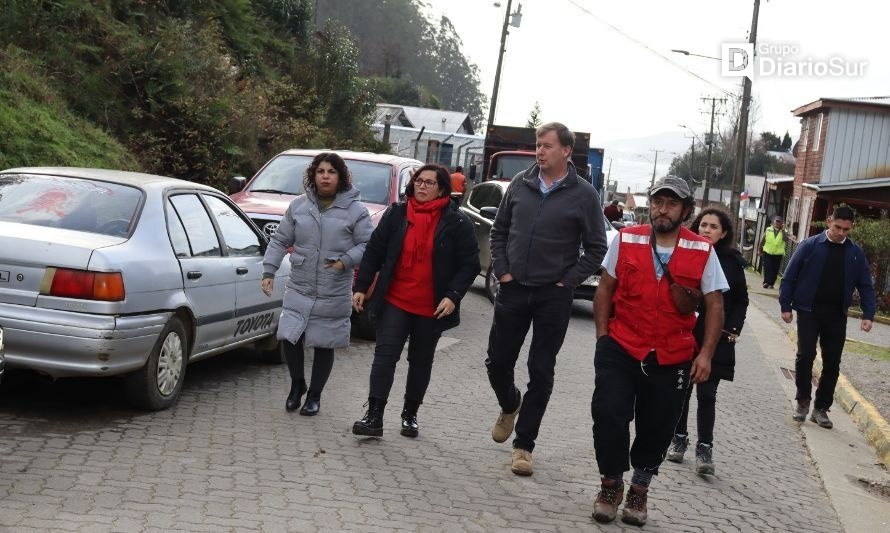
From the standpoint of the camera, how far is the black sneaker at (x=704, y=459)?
7.28 meters

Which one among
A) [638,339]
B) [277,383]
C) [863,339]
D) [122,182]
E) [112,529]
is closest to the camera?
[112,529]

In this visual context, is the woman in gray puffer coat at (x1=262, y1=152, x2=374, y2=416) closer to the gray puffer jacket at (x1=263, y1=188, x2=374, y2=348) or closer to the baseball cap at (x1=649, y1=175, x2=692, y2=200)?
the gray puffer jacket at (x1=263, y1=188, x2=374, y2=348)

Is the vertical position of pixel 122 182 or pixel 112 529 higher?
pixel 122 182

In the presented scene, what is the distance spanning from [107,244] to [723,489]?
162 inches

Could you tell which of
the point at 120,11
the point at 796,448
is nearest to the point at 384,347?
the point at 796,448

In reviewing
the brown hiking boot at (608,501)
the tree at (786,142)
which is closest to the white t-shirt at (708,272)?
the brown hiking boot at (608,501)

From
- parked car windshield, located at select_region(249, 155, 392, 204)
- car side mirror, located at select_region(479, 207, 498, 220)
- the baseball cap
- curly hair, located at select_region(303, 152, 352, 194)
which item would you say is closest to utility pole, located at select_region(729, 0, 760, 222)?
car side mirror, located at select_region(479, 207, 498, 220)

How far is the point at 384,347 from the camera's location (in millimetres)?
7105

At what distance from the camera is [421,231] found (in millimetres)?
7043

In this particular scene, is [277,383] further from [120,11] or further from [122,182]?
[120,11]

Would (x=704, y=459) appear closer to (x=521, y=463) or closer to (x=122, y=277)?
(x=521, y=463)

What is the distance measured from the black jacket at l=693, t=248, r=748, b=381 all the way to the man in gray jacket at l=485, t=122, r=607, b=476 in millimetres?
1159

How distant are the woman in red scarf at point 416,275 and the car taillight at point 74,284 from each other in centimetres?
155

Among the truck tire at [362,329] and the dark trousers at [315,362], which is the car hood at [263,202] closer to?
the truck tire at [362,329]
